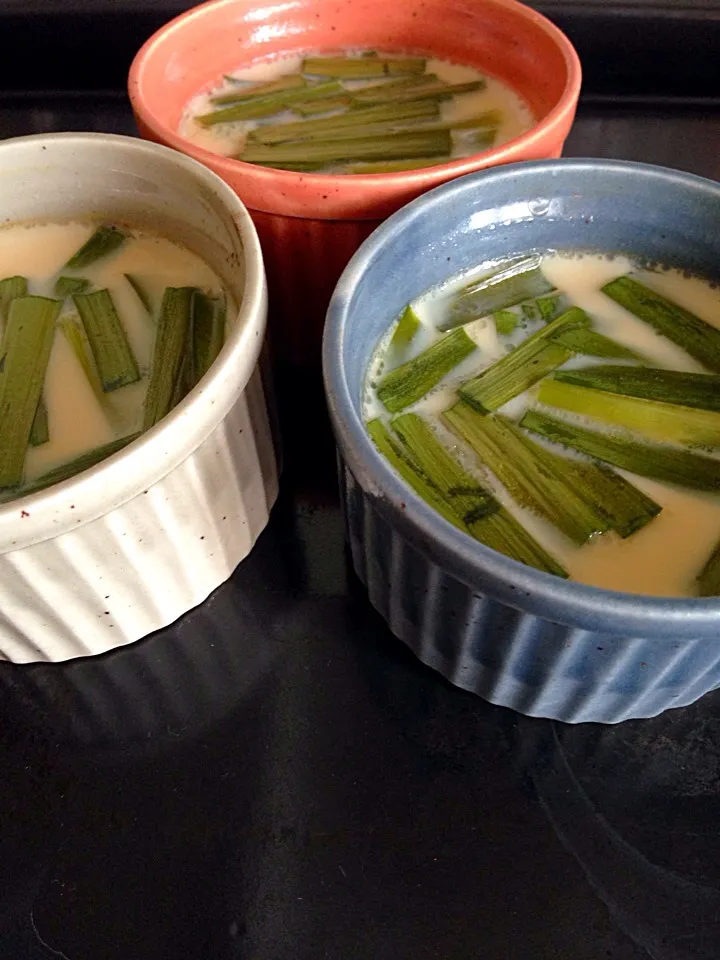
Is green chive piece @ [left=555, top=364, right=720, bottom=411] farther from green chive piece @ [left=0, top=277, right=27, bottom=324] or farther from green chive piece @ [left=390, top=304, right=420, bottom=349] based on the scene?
green chive piece @ [left=0, top=277, right=27, bottom=324]

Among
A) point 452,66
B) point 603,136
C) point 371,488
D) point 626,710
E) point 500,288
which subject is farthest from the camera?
point 603,136

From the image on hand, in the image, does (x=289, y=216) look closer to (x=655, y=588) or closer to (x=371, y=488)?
(x=371, y=488)

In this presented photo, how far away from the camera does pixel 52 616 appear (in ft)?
1.90

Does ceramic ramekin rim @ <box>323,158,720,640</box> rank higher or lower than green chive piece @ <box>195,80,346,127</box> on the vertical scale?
lower

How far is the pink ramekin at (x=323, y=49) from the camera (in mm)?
643

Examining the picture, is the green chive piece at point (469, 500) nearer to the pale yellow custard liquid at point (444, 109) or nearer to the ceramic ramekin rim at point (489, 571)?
the ceramic ramekin rim at point (489, 571)

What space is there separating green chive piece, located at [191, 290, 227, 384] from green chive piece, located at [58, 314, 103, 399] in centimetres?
8

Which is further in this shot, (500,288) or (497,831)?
(500,288)

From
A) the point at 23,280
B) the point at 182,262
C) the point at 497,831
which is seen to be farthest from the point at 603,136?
the point at 497,831

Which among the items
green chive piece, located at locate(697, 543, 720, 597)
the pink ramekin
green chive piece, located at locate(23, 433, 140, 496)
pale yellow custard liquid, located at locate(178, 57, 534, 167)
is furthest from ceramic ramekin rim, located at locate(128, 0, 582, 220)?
green chive piece, located at locate(697, 543, 720, 597)

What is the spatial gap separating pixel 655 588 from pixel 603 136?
0.77 metres

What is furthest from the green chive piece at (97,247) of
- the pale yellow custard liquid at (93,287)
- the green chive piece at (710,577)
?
the green chive piece at (710,577)

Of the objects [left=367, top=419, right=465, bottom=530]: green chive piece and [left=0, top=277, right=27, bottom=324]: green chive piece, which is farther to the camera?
[left=0, top=277, right=27, bottom=324]: green chive piece

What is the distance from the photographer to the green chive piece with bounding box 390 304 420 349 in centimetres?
67
